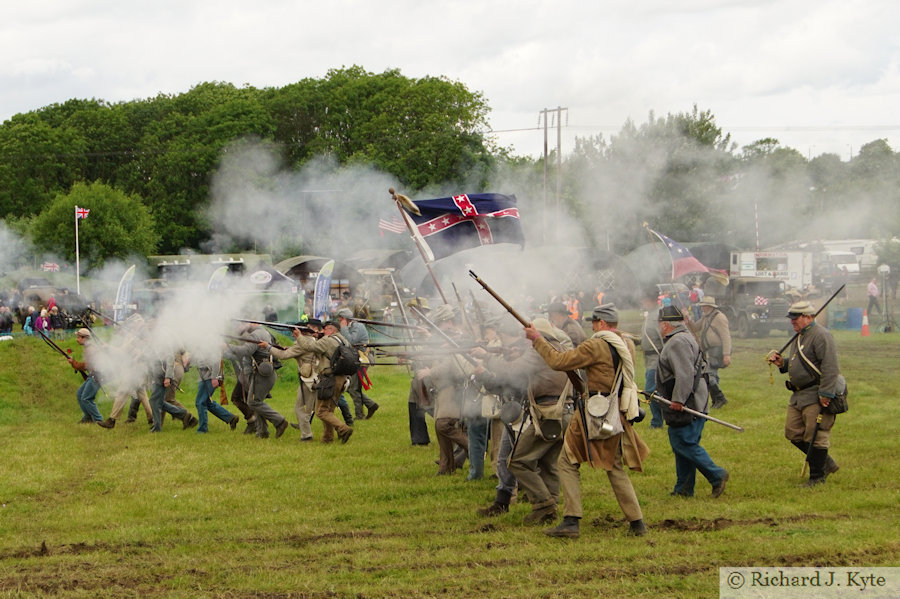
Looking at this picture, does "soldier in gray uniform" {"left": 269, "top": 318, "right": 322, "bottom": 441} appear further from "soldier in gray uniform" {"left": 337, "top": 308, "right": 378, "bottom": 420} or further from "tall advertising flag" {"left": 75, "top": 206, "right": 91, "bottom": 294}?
"tall advertising flag" {"left": 75, "top": 206, "right": 91, "bottom": 294}

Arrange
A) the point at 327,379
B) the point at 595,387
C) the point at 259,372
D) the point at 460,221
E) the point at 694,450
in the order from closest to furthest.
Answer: the point at 595,387 < the point at 694,450 < the point at 327,379 < the point at 259,372 < the point at 460,221

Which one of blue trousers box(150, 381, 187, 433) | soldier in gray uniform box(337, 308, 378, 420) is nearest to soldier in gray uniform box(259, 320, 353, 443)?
soldier in gray uniform box(337, 308, 378, 420)

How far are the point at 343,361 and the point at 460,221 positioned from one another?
3.19 meters

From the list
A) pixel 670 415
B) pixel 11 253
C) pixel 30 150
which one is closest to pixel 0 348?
pixel 11 253

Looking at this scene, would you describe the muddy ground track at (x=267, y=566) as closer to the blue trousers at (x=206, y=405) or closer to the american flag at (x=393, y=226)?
the blue trousers at (x=206, y=405)

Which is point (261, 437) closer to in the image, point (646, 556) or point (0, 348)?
point (646, 556)

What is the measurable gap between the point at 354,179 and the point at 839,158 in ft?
83.1

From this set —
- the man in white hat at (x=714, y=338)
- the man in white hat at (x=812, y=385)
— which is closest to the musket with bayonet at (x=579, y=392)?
the man in white hat at (x=812, y=385)

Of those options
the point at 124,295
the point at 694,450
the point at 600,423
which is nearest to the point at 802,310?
the point at 694,450

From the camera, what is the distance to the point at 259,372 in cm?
1379

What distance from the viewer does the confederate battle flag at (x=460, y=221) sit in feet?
46.8

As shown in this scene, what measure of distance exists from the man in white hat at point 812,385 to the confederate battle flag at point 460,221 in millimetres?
6101

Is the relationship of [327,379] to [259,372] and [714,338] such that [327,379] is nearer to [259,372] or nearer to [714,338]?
[259,372]

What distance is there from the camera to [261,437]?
46.4 feet
